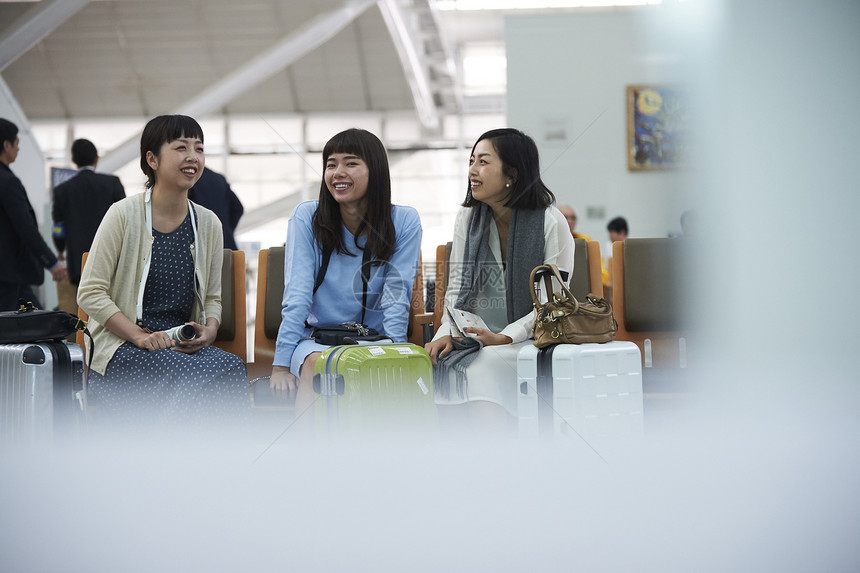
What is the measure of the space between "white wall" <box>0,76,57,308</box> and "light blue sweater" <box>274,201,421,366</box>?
5459 mm

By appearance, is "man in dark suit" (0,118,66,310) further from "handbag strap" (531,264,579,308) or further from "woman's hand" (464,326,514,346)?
"handbag strap" (531,264,579,308)

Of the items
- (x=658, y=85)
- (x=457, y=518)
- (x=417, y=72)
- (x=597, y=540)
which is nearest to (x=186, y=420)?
(x=457, y=518)

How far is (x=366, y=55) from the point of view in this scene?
1277 centimetres

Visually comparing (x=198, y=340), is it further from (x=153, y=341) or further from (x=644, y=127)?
(x=644, y=127)

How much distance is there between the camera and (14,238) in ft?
11.2

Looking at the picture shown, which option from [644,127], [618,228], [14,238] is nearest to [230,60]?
[644,127]

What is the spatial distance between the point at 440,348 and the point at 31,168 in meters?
6.85

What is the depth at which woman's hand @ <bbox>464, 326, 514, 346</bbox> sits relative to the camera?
2.26 metres

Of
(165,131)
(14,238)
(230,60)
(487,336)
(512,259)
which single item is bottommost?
(487,336)

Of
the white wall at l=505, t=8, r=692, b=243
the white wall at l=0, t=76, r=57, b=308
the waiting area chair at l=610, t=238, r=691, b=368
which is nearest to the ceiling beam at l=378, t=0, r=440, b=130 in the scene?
the white wall at l=505, t=8, r=692, b=243

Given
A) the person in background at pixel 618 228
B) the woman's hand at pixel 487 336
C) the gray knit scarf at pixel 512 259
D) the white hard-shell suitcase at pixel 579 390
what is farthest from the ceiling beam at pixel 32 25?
the white hard-shell suitcase at pixel 579 390

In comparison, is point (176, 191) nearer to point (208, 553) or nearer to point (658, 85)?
point (208, 553)

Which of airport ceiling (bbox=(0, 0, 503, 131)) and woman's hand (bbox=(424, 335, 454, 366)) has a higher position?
airport ceiling (bbox=(0, 0, 503, 131))

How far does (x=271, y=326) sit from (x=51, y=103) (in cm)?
1259
